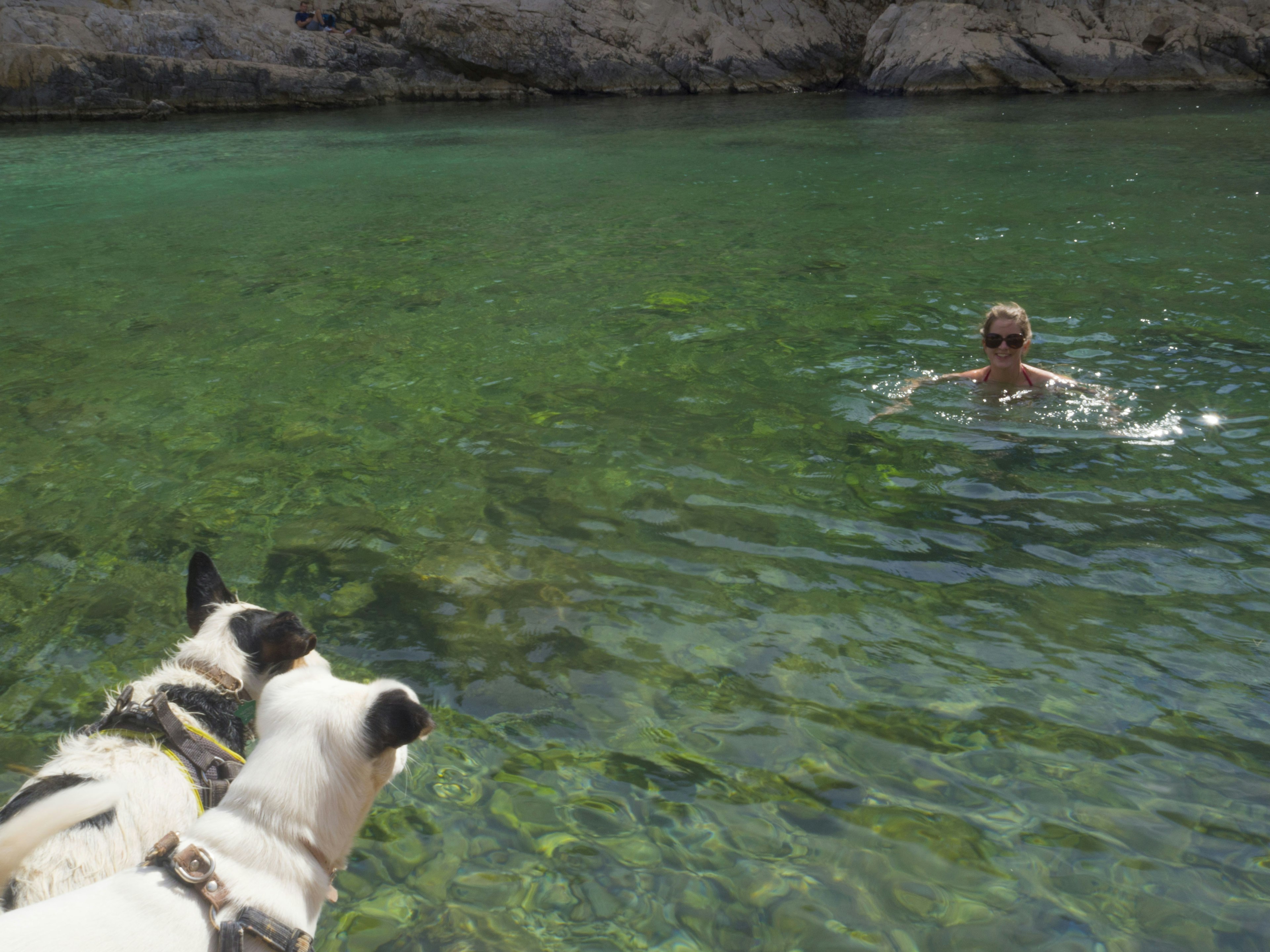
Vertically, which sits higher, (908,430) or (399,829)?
(908,430)

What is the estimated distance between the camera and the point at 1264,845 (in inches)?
119

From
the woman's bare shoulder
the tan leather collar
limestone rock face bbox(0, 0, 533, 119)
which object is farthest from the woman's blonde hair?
limestone rock face bbox(0, 0, 533, 119)

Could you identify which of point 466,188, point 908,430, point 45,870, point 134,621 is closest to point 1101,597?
point 908,430

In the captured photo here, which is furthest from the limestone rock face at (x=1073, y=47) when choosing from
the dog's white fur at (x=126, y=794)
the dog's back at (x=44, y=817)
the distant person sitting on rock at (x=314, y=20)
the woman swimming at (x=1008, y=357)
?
the dog's back at (x=44, y=817)

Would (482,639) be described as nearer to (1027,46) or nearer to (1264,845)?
(1264,845)

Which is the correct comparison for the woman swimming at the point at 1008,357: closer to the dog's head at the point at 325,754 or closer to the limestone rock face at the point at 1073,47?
the dog's head at the point at 325,754

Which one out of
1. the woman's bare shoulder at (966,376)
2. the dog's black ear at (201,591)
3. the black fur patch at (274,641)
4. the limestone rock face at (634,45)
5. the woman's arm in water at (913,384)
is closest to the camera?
the black fur patch at (274,641)

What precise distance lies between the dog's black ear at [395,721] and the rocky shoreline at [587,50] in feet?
108

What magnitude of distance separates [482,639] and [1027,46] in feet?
107

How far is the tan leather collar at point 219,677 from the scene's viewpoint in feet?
10.3

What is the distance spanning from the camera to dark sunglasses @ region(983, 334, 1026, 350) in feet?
21.7

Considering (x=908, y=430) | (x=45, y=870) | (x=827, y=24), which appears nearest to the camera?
(x=45, y=870)

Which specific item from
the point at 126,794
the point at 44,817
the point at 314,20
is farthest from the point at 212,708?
the point at 314,20

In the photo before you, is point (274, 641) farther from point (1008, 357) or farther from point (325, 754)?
point (1008, 357)
